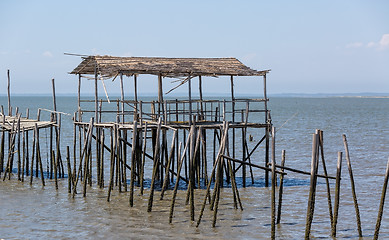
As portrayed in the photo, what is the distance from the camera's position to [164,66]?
909 inches

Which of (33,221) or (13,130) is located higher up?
(13,130)

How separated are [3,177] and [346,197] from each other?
13848mm

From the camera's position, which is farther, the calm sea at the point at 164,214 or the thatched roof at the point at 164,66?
the thatched roof at the point at 164,66

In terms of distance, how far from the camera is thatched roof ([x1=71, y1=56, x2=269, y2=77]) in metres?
22.2

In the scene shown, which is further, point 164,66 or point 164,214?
point 164,66

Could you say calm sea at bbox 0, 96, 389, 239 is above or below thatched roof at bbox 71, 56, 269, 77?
below

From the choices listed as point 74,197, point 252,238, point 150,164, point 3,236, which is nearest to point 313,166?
point 252,238

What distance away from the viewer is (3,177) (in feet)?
83.9

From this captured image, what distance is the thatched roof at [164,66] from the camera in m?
22.2

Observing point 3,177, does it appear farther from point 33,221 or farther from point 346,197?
point 346,197

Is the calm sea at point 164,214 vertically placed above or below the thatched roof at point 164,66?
below

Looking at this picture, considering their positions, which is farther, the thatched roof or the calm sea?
the thatched roof

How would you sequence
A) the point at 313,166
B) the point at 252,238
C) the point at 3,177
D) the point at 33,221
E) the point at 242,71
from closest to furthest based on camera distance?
the point at 313,166 → the point at 252,238 → the point at 33,221 → the point at 242,71 → the point at 3,177

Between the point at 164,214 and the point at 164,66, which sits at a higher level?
the point at 164,66
